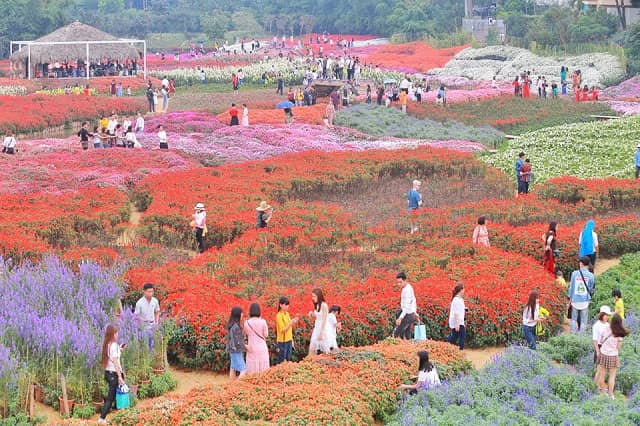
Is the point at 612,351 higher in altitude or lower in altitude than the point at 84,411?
higher

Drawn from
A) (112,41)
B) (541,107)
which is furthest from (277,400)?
(112,41)

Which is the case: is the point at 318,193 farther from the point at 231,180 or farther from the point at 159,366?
the point at 159,366

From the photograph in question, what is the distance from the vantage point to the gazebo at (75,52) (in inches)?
2623

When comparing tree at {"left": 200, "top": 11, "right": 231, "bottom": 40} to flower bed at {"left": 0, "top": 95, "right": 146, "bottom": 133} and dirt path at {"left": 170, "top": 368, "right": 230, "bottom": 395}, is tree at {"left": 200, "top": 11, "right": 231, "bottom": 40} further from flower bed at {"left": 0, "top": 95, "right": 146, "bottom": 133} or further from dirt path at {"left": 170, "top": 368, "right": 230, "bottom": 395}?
dirt path at {"left": 170, "top": 368, "right": 230, "bottom": 395}

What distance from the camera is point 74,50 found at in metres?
67.8

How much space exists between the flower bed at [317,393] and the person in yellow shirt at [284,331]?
0.74 metres

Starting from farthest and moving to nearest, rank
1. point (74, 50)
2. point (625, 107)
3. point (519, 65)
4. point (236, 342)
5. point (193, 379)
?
point (519, 65), point (74, 50), point (625, 107), point (193, 379), point (236, 342)

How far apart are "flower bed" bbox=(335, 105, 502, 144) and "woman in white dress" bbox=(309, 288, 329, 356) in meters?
25.9

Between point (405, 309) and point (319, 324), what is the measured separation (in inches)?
70.1

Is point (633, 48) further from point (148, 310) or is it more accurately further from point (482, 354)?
point (148, 310)

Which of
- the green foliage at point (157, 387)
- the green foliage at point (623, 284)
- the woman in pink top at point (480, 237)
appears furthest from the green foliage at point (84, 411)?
the woman in pink top at point (480, 237)

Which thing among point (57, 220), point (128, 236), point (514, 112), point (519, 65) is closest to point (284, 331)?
point (128, 236)

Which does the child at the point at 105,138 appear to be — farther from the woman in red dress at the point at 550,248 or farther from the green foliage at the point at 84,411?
the green foliage at the point at 84,411

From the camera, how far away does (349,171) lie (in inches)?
1216
